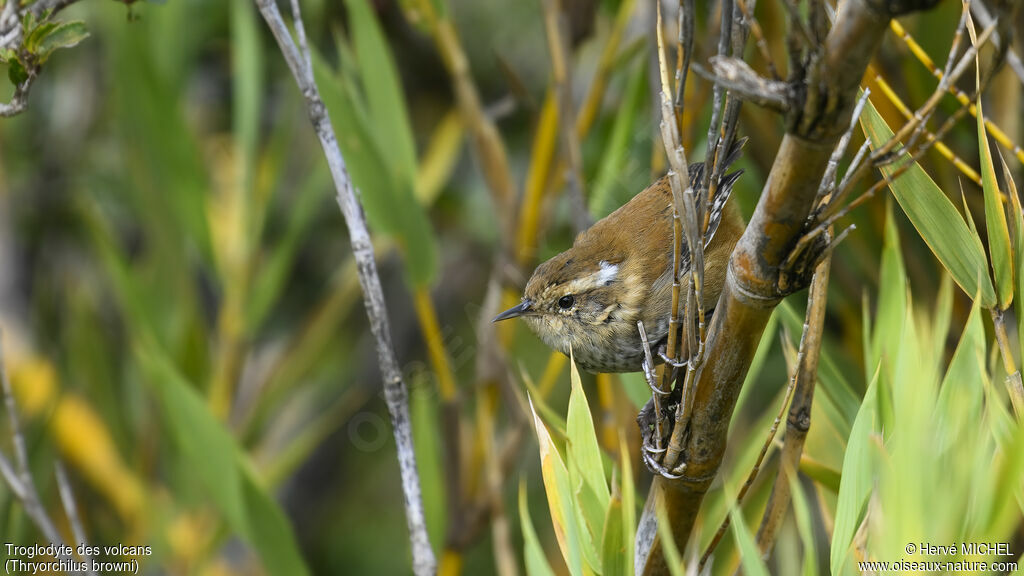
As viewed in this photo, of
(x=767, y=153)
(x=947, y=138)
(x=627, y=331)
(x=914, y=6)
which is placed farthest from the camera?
(x=767, y=153)

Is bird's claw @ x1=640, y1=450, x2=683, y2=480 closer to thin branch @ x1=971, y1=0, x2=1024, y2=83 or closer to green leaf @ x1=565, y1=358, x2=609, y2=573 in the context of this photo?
green leaf @ x1=565, y1=358, x2=609, y2=573

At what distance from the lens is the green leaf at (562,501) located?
4.43 feet

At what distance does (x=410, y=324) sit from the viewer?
413 centimetres

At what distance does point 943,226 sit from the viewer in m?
1.46

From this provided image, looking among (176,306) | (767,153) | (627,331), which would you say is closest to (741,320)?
(627,331)

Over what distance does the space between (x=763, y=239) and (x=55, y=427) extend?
2774 millimetres

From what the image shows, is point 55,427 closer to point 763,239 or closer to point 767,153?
point 767,153

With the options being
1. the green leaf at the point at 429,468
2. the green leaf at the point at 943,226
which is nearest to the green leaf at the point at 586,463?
the green leaf at the point at 943,226

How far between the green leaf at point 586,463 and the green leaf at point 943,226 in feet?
1.96

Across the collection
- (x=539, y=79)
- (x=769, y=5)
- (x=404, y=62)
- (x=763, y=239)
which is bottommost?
(x=763, y=239)

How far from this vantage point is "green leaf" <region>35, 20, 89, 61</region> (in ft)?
4.55

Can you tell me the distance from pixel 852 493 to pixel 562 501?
0.43 meters

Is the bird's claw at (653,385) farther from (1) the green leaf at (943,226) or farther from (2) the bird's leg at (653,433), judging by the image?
(1) the green leaf at (943,226)

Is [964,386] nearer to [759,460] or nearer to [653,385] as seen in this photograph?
[759,460]
